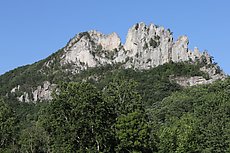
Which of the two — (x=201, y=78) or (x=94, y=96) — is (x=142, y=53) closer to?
(x=201, y=78)

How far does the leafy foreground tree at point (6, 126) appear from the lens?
59.5 metres

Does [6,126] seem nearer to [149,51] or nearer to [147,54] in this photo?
[147,54]

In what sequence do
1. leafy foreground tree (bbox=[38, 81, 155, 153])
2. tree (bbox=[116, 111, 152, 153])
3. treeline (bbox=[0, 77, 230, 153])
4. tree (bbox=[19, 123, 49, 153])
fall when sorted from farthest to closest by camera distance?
tree (bbox=[19, 123, 49, 153]) → tree (bbox=[116, 111, 152, 153]) → treeline (bbox=[0, 77, 230, 153]) → leafy foreground tree (bbox=[38, 81, 155, 153])

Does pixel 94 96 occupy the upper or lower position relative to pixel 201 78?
lower

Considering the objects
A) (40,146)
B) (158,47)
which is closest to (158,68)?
(158,47)

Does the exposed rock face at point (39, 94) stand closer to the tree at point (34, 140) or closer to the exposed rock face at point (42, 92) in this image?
the exposed rock face at point (42, 92)

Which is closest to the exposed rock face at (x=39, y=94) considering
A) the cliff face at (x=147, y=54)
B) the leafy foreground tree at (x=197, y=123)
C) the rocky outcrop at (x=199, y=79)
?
the cliff face at (x=147, y=54)

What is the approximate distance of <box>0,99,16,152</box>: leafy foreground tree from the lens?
59.5 m

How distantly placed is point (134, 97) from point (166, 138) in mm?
11165

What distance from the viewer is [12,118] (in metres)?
60.1

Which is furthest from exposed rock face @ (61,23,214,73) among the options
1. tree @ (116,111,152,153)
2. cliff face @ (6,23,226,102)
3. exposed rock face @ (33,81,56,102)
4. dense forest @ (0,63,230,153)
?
tree @ (116,111,152,153)

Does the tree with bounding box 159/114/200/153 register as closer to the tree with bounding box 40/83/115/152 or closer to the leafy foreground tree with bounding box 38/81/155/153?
the leafy foreground tree with bounding box 38/81/155/153

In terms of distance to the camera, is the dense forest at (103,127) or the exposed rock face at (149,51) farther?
the exposed rock face at (149,51)

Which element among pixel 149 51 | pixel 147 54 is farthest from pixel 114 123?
pixel 149 51
